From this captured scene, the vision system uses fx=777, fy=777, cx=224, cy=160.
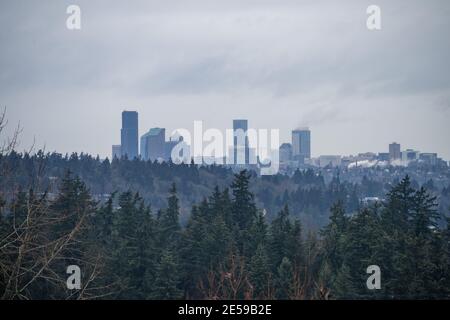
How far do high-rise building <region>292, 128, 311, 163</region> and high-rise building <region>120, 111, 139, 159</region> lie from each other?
75.6ft

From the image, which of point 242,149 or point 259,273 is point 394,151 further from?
point 259,273

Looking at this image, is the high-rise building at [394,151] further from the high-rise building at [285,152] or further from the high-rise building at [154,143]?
the high-rise building at [154,143]

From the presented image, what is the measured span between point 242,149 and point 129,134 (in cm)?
2768

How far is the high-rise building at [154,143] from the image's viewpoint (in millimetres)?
120213

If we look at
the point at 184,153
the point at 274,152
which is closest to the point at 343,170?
the point at 274,152

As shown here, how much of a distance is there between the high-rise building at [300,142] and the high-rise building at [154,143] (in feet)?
66.0

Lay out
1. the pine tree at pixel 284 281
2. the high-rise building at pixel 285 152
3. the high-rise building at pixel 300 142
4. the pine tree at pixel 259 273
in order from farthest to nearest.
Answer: the high-rise building at pixel 285 152
the high-rise building at pixel 300 142
the pine tree at pixel 284 281
the pine tree at pixel 259 273

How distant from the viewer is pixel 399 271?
27641 millimetres

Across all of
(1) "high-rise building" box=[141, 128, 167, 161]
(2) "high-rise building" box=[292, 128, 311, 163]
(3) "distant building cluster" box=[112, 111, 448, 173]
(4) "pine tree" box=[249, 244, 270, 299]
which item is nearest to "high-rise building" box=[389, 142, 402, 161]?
(3) "distant building cluster" box=[112, 111, 448, 173]

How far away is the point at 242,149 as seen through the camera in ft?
319

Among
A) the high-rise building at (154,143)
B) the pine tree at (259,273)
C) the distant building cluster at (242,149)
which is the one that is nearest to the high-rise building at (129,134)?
the distant building cluster at (242,149)

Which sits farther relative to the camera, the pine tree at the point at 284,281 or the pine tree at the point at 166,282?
the pine tree at the point at 166,282
